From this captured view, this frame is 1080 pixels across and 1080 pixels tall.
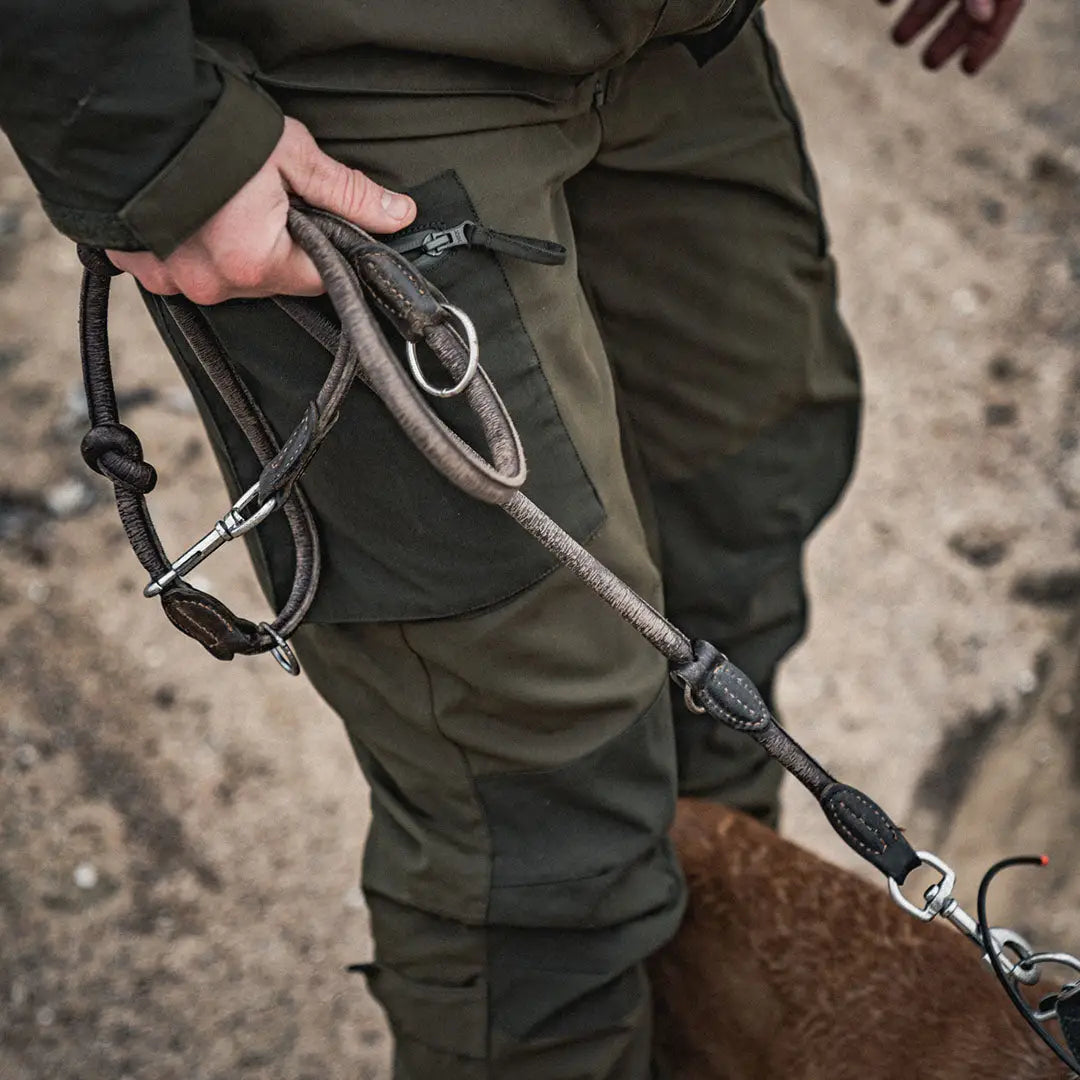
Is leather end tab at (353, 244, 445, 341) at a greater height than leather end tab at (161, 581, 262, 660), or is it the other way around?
leather end tab at (353, 244, 445, 341)

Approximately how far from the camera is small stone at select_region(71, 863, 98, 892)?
80.6 inches

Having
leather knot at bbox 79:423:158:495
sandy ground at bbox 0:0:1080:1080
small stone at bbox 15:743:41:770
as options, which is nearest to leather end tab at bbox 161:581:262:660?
leather knot at bbox 79:423:158:495

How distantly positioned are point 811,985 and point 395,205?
0.83 m

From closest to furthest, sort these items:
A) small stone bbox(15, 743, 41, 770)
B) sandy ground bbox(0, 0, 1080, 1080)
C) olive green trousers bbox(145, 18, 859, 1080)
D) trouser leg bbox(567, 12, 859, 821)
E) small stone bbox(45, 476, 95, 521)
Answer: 1. olive green trousers bbox(145, 18, 859, 1080)
2. trouser leg bbox(567, 12, 859, 821)
3. sandy ground bbox(0, 0, 1080, 1080)
4. small stone bbox(15, 743, 41, 770)
5. small stone bbox(45, 476, 95, 521)

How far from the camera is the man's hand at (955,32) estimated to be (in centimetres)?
184

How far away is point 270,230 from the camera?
3.16 feet

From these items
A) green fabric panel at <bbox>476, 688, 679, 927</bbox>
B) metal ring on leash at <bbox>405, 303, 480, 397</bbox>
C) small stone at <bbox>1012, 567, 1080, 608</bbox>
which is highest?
metal ring on leash at <bbox>405, 303, 480, 397</bbox>

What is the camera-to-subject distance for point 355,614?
1.15 metres

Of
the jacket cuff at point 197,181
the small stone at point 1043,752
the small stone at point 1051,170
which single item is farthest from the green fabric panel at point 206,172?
the small stone at point 1051,170

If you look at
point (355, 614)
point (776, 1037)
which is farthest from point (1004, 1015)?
point (355, 614)

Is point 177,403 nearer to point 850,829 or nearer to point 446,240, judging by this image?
point 446,240

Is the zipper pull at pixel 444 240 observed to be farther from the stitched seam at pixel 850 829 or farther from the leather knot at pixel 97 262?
the stitched seam at pixel 850 829

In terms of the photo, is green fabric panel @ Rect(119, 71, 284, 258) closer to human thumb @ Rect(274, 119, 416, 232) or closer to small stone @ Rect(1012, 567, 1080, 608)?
human thumb @ Rect(274, 119, 416, 232)

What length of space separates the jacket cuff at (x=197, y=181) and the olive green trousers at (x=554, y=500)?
0.09 metres
